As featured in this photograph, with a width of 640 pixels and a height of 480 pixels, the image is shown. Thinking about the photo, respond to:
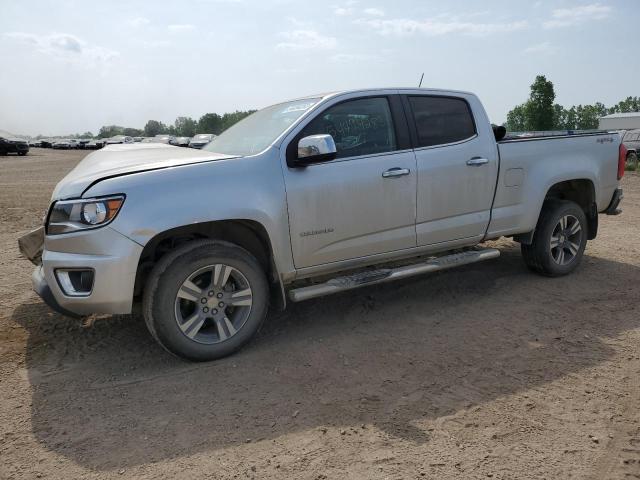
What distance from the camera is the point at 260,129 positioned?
14.7ft

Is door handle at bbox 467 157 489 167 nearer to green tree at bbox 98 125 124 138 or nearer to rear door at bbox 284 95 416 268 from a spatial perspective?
rear door at bbox 284 95 416 268

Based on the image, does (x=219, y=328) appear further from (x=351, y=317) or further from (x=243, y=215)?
(x=351, y=317)

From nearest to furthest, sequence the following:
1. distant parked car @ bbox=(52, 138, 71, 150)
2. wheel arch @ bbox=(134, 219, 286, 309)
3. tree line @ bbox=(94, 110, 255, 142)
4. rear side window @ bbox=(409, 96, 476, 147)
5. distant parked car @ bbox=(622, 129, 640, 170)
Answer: wheel arch @ bbox=(134, 219, 286, 309) < rear side window @ bbox=(409, 96, 476, 147) < distant parked car @ bbox=(622, 129, 640, 170) < distant parked car @ bbox=(52, 138, 71, 150) < tree line @ bbox=(94, 110, 255, 142)

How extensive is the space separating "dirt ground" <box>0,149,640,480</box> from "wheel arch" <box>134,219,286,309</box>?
1.69ft

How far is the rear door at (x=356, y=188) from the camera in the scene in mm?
3961

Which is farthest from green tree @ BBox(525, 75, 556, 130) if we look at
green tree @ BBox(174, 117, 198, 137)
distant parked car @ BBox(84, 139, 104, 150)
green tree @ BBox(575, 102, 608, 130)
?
green tree @ BBox(174, 117, 198, 137)

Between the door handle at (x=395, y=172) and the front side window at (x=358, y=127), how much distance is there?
0.62 feet

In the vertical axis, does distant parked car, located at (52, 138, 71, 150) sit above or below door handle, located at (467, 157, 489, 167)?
above

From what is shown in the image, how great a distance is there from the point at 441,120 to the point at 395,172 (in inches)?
33.9

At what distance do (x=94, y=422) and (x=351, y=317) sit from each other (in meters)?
2.24

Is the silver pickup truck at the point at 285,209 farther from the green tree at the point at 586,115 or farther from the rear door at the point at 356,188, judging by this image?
the green tree at the point at 586,115

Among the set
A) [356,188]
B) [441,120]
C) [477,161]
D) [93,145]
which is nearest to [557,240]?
[477,161]

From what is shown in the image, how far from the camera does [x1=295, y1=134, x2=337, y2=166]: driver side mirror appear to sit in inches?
148

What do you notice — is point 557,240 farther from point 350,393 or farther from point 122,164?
point 122,164
